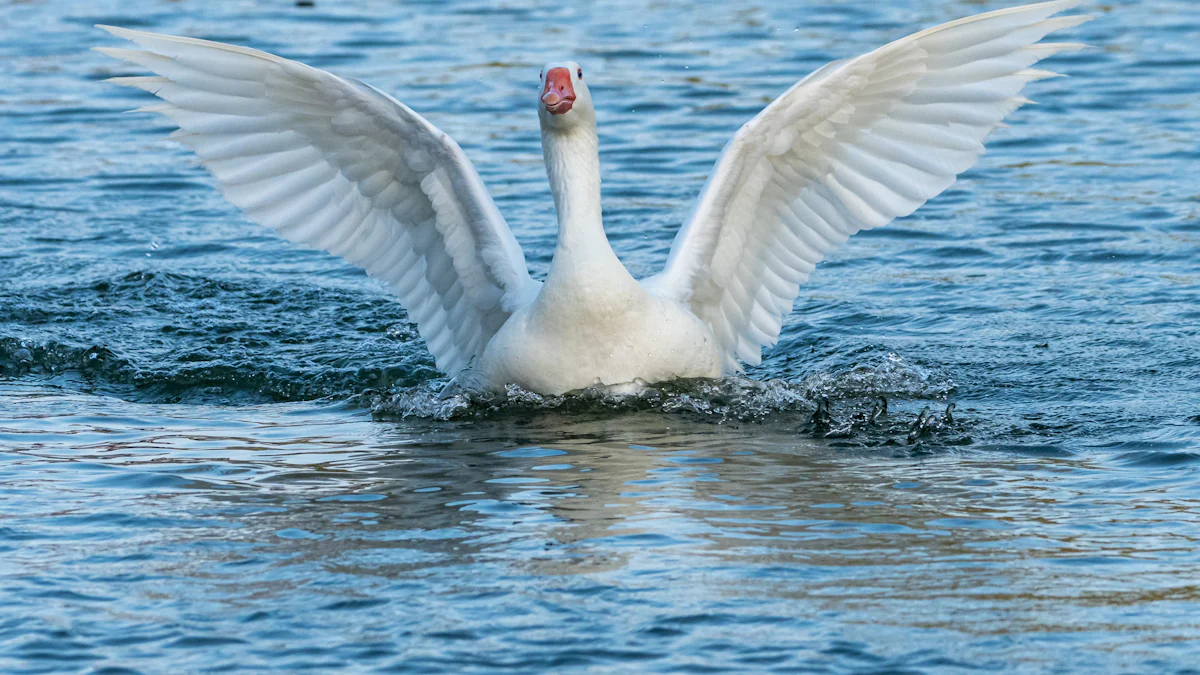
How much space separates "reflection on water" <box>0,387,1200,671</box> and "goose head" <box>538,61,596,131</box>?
61.7 inches

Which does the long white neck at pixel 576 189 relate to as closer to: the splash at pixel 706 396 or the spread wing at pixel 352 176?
the spread wing at pixel 352 176

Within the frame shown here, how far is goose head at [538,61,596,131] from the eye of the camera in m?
8.36

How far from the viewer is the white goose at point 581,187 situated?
8562 millimetres

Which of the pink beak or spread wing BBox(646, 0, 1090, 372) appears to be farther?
spread wing BBox(646, 0, 1090, 372)

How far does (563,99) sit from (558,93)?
0.04m

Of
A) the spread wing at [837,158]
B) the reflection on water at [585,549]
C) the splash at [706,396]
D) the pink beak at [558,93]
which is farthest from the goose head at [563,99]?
the reflection on water at [585,549]

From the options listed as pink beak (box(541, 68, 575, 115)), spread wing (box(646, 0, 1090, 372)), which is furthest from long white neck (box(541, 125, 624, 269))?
spread wing (box(646, 0, 1090, 372))

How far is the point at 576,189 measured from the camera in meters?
8.64

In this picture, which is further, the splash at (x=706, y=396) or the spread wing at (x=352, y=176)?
the splash at (x=706, y=396)

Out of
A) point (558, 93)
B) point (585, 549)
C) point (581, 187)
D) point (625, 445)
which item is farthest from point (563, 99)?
point (585, 549)

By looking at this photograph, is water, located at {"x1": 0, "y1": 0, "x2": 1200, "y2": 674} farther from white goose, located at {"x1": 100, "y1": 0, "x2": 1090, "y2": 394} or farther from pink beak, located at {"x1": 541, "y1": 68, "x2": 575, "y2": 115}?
pink beak, located at {"x1": 541, "y1": 68, "x2": 575, "y2": 115}

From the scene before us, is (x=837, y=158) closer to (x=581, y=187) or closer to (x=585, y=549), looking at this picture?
(x=581, y=187)

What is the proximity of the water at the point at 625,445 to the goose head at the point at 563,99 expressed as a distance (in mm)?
1438

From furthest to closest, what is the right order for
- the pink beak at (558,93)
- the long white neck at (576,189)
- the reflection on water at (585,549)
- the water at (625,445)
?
the long white neck at (576,189) → the pink beak at (558,93) → the water at (625,445) → the reflection on water at (585,549)
